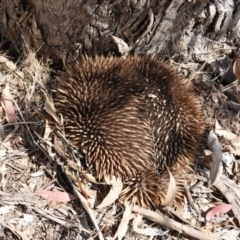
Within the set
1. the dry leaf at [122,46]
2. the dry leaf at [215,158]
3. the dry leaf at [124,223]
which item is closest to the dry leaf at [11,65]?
the dry leaf at [122,46]

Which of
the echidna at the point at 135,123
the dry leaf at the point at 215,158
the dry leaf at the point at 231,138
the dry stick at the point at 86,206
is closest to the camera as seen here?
the dry stick at the point at 86,206

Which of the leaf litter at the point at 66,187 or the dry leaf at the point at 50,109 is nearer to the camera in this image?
the leaf litter at the point at 66,187

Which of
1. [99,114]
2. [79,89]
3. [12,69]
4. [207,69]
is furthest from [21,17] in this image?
[207,69]

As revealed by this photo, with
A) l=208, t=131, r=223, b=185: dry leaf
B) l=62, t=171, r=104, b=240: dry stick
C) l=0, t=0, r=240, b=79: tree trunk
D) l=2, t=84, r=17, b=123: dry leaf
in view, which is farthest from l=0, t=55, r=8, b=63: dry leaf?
l=208, t=131, r=223, b=185: dry leaf

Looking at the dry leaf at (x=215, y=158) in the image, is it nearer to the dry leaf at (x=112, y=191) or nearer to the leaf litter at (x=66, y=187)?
the leaf litter at (x=66, y=187)

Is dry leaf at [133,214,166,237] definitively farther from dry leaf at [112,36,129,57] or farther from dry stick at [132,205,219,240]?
dry leaf at [112,36,129,57]

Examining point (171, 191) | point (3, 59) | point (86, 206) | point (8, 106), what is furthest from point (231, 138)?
point (3, 59)

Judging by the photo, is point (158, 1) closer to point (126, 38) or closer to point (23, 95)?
point (126, 38)
